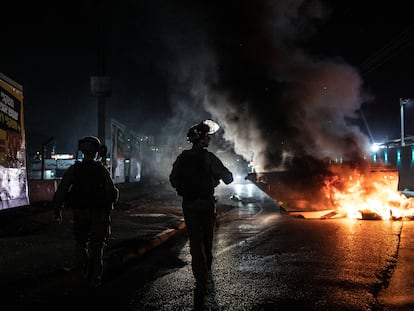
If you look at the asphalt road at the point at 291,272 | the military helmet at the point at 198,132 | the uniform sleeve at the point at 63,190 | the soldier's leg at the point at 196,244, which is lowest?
the asphalt road at the point at 291,272

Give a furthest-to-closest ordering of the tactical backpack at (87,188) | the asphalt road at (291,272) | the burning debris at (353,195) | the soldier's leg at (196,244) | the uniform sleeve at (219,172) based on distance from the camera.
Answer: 1. the burning debris at (353,195)
2. the tactical backpack at (87,188)
3. the uniform sleeve at (219,172)
4. the soldier's leg at (196,244)
5. the asphalt road at (291,272)

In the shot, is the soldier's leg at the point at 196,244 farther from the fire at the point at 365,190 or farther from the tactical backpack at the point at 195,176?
the fire at the point at 365,190

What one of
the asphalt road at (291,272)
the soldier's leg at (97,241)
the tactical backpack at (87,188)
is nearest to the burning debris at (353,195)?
the asphalt road at (291,272)

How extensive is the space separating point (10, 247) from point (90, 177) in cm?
325

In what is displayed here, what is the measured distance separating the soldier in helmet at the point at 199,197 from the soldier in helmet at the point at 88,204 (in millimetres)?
840

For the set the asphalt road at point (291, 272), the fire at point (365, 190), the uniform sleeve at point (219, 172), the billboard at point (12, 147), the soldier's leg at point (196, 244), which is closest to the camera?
the asphalt road at point (291, 272)

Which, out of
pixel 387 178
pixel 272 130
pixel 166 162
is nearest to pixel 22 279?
pixel 387 178

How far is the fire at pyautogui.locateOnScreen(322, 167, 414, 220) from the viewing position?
41.8 feet

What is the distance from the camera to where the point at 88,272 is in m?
4.80

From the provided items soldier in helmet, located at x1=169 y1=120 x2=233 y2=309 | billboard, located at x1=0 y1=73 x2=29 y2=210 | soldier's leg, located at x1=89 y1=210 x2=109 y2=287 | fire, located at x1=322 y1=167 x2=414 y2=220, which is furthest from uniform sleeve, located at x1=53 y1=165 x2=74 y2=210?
fire, located at x1=322 y1=167 x2=414 y2=220

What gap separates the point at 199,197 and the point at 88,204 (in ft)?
3.95

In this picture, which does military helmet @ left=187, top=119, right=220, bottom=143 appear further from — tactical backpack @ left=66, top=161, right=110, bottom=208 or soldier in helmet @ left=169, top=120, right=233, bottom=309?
tactical backpack @ left=66, top=161, right=110, bottom=208

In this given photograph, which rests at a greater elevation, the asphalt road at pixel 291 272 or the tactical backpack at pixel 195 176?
the tactical backpack at pixel 195 176

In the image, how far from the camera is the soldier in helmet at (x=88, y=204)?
465 centimetres
